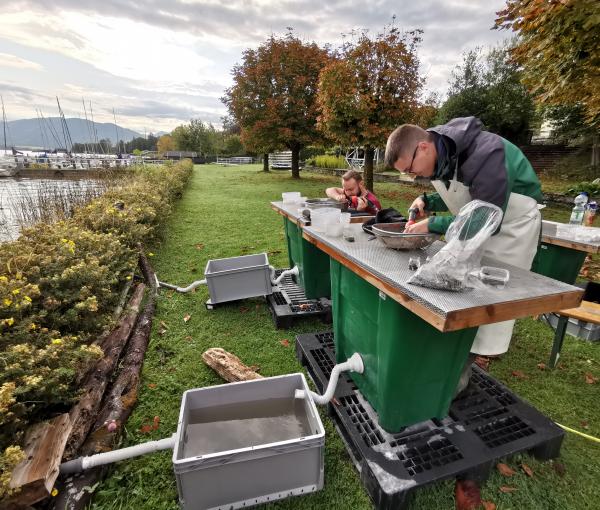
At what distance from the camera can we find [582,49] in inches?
165

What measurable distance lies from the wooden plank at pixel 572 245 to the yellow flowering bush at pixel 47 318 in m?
4.15

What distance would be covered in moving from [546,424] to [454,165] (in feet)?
5.50

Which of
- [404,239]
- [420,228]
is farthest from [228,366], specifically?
[420,228]

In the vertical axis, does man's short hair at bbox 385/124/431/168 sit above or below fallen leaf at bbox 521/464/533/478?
above

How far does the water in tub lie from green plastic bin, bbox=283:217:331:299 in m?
1.65

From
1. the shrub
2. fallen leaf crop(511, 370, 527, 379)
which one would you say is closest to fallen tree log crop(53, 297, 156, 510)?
fallen leaf crop(511, 370, 527, 379)

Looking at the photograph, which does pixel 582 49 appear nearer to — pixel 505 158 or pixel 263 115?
pixel 505 158

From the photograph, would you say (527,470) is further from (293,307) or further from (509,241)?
(293,307)

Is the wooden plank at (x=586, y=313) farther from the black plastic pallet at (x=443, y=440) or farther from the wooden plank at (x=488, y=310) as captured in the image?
the wooden plank at (x=488, y=310)

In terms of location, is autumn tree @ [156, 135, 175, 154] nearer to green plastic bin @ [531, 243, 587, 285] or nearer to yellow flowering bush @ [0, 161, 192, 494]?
yellow flowering bush @ [0, 161, 192, 494]

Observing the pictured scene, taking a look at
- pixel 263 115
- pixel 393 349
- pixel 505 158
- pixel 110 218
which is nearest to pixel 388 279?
pixel 393 349

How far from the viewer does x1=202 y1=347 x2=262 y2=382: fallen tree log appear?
2.58 metres

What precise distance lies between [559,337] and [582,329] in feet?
2.91

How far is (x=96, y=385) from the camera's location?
91.5 inches
